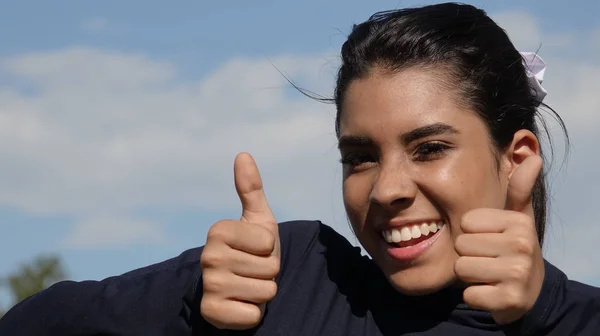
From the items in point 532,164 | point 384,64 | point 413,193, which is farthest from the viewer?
point 384,64

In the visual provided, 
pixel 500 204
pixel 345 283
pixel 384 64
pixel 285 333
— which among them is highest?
pixel 384 64

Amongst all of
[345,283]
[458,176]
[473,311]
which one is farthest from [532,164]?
[345,283]

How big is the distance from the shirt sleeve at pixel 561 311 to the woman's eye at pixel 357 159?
1.82ft

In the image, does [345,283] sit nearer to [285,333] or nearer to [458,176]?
[285,333]

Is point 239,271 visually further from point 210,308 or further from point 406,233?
point 406,233

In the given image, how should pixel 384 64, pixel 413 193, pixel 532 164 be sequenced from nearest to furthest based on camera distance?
pixel 532 164 → pixel 413 193 → pixel 384 64

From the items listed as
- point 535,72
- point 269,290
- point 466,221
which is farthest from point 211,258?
point 535,72

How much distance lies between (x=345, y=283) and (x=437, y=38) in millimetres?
745

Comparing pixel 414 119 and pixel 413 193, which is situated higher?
pixel 414 119

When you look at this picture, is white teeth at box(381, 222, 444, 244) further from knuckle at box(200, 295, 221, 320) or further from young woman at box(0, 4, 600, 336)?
knuckle at box(200, 295, 221, 320)

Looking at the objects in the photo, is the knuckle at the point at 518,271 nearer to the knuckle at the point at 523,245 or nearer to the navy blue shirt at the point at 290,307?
the knuckle at the point at 523,245

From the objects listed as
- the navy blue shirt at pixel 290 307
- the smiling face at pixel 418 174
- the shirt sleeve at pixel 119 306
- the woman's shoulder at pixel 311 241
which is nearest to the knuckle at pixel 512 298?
the navy blue shirt at pixel 290 307

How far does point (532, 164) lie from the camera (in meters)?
2.59

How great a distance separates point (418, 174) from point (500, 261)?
0.41m
